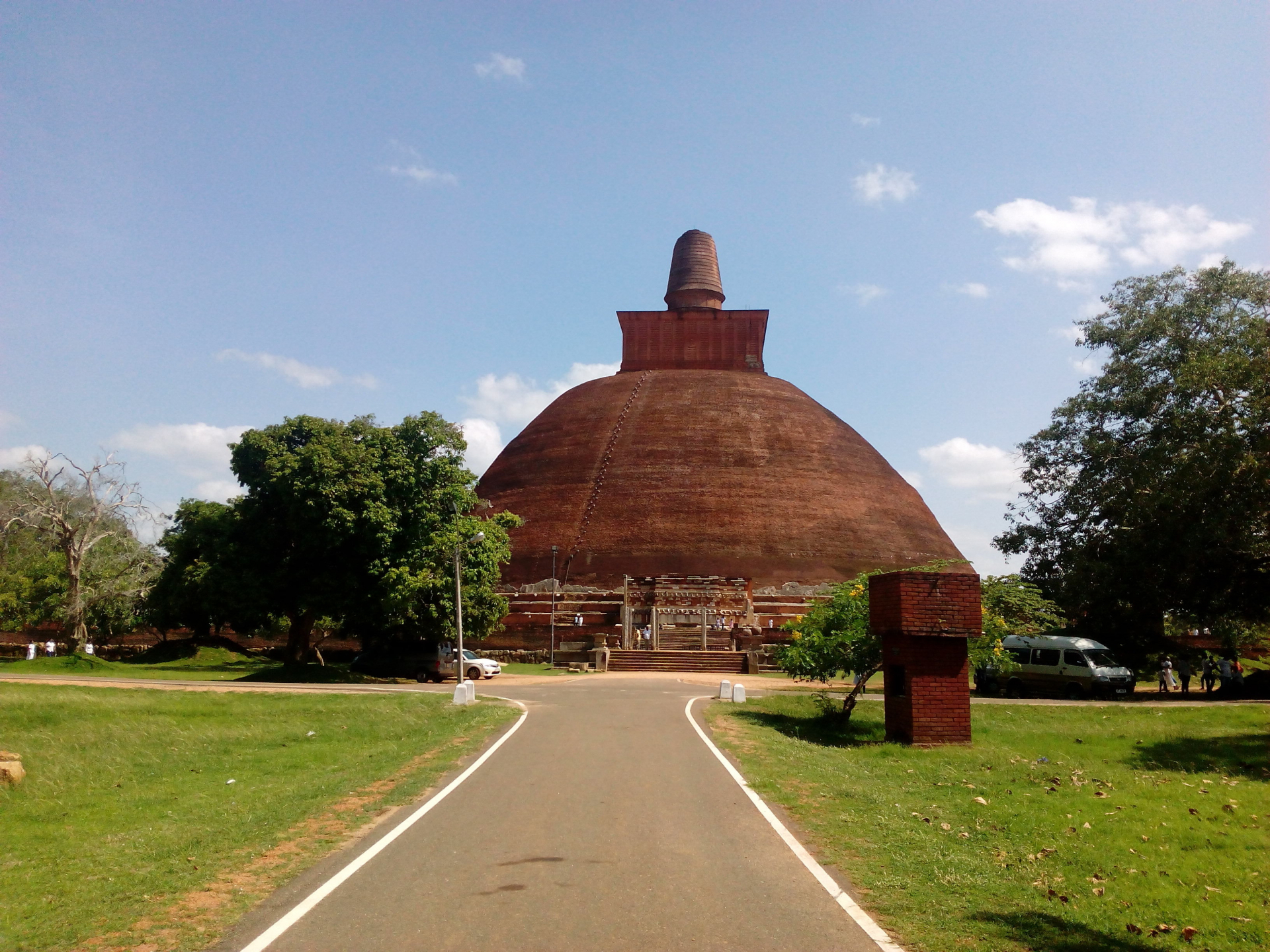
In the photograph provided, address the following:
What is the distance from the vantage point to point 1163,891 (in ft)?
21.5

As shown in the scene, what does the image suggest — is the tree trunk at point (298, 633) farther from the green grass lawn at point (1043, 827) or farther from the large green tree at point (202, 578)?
the green grass lawn at point (1043, 827)

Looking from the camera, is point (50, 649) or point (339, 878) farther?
point (50, 649)

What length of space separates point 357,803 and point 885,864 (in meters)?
4.88

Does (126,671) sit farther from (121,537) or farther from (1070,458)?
(1070,458)

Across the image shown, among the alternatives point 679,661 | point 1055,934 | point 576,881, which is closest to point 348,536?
point 679,661

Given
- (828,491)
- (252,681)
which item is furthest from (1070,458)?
(252,681)

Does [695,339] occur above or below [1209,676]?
→ above

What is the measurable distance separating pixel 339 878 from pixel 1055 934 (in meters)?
4.29

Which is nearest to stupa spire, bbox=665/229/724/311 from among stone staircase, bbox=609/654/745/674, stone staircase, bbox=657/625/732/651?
stone staircase, bbox=657/625/732/651

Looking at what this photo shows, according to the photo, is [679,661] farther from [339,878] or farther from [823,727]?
[339,878]

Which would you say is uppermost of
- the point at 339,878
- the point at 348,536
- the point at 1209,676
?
the point at 348,536

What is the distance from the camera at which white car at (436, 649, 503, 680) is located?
29828mm

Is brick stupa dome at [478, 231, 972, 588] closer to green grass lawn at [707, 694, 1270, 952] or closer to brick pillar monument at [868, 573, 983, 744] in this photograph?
green grass lawn at [707, 694, 1270, 952]

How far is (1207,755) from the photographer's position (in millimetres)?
14484
